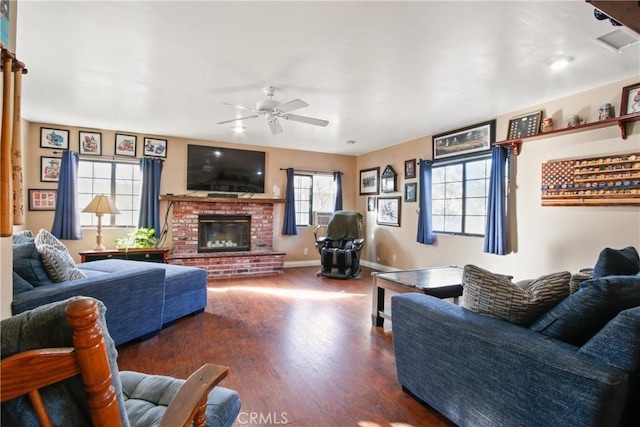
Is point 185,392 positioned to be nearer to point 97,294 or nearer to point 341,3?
point 97,294

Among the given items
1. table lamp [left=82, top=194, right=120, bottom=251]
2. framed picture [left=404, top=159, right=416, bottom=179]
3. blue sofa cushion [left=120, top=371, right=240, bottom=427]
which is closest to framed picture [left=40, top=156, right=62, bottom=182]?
table lamp [left=82, top=194, right=120, bottom=251]

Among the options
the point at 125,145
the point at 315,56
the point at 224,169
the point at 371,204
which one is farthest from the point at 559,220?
the point at 125,145

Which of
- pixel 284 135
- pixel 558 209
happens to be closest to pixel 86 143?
pixel 284 135

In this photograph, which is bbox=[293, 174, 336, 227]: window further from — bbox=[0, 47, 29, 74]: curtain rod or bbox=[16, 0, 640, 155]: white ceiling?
bbox=[0, 47, 29, 74]: curtain rod

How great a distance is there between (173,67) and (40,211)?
3836mm

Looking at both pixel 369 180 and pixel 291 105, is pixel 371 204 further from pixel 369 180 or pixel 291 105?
pixel 291 105

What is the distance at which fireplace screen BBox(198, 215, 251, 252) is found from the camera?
594cm

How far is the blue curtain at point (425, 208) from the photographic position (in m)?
5.18

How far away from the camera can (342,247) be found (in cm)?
578

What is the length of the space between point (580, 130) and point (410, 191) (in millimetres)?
2622

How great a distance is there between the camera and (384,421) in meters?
1.79

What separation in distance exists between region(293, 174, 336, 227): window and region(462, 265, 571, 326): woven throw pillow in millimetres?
5242

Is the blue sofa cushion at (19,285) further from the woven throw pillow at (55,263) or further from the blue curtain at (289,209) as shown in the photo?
the blue curtain at (289,209)

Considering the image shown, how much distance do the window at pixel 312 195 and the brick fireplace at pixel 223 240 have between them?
0.62m
